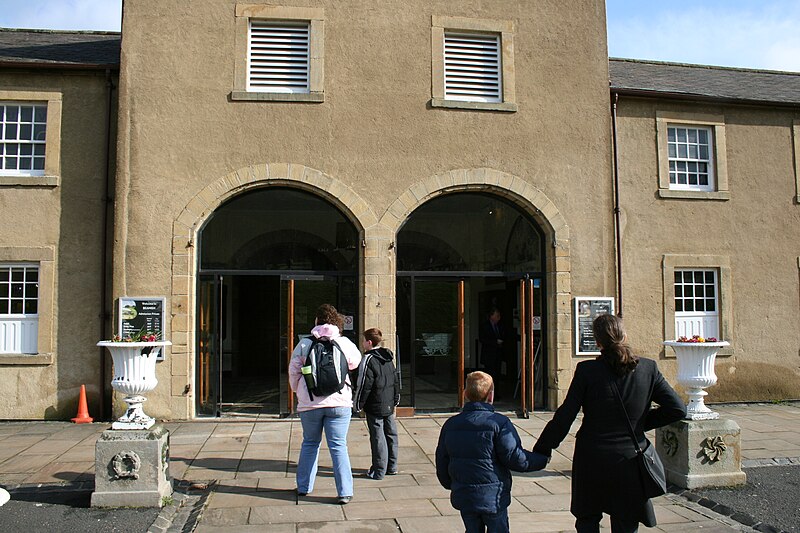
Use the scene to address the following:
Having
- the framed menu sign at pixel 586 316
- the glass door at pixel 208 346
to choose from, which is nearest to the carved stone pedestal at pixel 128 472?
the glass door at pixel 208 346

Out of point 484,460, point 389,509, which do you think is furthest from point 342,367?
point 484,460

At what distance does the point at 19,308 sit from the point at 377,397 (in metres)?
6.88

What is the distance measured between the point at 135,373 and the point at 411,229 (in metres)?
5.67

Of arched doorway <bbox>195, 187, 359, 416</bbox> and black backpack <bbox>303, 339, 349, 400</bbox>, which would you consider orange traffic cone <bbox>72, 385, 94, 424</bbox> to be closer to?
arched doorway <bbox>195, 187, 359, 416</bbox>

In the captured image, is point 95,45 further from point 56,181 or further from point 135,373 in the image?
point 135,373

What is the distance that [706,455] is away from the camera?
6930 millimetres

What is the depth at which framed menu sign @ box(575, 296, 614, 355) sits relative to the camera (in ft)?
36.7

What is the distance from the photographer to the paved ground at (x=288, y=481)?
5867 mm

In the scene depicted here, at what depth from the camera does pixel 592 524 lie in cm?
426

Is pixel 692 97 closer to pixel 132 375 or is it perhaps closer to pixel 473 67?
pixel 473 67

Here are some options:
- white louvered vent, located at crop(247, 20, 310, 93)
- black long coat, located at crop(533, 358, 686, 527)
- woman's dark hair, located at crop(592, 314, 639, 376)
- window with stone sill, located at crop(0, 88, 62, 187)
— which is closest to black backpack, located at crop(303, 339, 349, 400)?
black long coat, located at crop(533, 358, 686, 527)

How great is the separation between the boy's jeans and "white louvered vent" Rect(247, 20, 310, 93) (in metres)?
6.02

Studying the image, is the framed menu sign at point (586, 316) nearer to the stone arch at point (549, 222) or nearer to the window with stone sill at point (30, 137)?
the stone arch at point (549, 222)

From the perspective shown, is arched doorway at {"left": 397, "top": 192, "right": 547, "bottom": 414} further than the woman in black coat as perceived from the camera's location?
Yes
